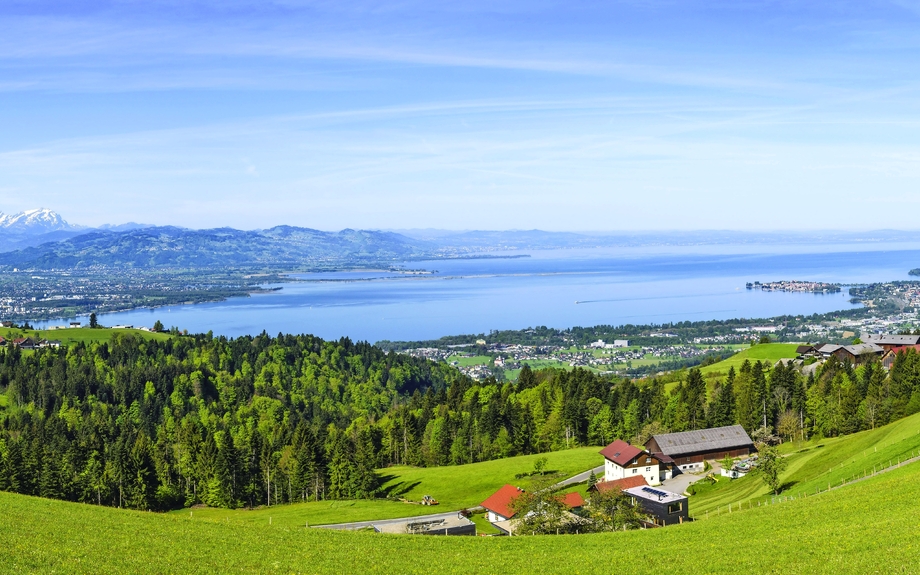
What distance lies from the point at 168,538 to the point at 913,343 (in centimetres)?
9050

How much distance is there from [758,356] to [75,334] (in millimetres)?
124108

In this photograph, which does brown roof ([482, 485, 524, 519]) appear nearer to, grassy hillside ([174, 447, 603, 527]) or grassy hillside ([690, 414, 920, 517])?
grassy hillside ([174, 447, 603, 527])

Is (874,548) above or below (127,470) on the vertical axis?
above

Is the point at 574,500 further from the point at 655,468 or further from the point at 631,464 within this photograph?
the point at 655,468

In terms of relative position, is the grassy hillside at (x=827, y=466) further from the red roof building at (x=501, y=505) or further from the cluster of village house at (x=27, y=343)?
the cluster of village house at (x=27, y=343)

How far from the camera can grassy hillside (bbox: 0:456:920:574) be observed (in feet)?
75.3

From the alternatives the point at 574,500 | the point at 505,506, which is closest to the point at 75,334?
the point at 505,506

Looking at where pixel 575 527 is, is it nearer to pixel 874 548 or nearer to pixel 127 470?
pixel 874 548

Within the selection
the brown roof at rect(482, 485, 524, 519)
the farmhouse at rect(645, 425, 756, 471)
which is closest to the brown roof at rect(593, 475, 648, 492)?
the brown roof at rect(482, 485, 524, 519)

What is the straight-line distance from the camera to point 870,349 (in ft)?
299

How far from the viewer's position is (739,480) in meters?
55.8

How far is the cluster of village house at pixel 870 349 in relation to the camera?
8894 centimetres

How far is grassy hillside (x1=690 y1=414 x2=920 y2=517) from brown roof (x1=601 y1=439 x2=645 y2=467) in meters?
5.48

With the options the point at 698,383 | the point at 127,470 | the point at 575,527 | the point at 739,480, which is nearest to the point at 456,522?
the point at 575,527
